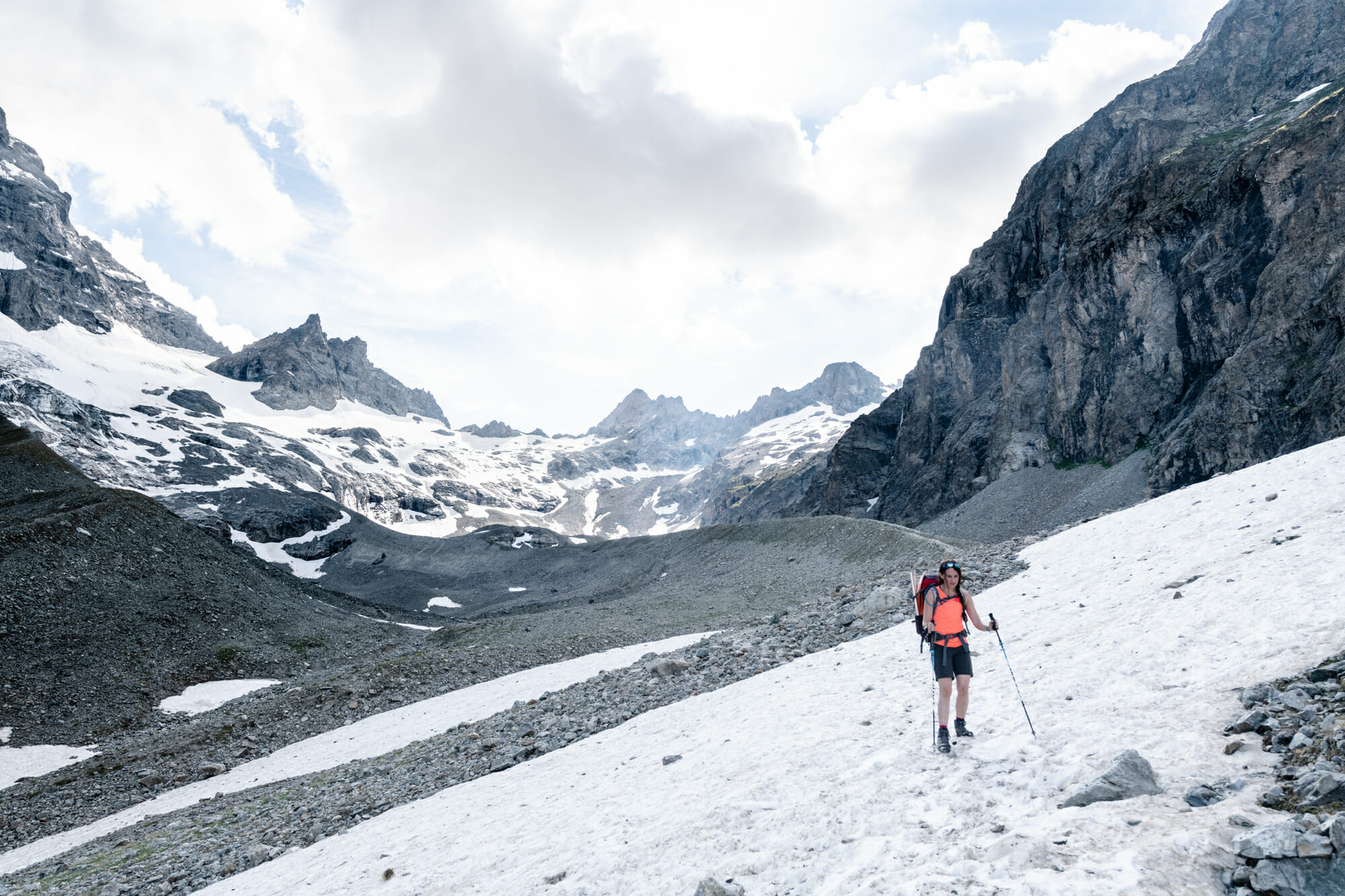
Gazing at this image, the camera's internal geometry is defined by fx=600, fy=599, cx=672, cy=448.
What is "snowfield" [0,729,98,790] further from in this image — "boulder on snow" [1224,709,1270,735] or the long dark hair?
"boulder on snow" [1224,709,1270,735]

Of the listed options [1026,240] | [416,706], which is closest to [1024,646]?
[416,706]

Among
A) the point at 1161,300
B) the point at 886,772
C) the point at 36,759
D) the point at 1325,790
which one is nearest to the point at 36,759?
the point at 36,759

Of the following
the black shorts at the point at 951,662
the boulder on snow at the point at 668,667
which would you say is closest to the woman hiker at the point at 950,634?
the black shorts at the point at 951,662

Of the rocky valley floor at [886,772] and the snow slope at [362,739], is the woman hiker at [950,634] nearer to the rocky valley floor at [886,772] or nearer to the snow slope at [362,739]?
the rocky valley floor at [886,772]

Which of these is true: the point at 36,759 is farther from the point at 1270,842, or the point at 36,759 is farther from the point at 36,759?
the point at 1270,842

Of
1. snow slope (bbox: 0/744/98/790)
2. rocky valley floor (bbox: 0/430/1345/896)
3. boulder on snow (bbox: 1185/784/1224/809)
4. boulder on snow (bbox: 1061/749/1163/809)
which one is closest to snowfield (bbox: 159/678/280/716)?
snow slope (bbox: 0/744/98/790)

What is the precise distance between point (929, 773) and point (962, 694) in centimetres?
161

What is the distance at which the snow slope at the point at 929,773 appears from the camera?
20.0ft

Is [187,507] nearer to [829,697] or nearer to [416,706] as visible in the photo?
[416,706]

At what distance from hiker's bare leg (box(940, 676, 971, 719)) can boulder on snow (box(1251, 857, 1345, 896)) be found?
4.74 metres

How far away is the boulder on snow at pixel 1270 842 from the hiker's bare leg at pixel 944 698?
4.28 metres

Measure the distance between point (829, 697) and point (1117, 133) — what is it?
129 meters

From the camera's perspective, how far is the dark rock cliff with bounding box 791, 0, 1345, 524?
190 ft

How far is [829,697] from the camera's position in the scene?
1334 cm
